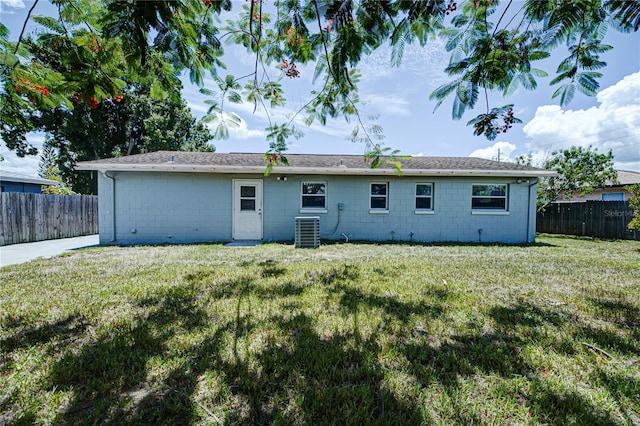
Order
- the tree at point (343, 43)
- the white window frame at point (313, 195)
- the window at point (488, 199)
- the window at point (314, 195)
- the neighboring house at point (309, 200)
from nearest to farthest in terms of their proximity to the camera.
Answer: the tree at point (343, 43) → the neighboring house at point (309, 200) → the white window frame at point (313, 195) → the window at point (314, 195) → the window at point (488, 199)

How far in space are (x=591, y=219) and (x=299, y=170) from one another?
1409 cm

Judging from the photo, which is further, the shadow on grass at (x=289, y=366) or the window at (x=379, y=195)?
the window at (x=379, y=195)

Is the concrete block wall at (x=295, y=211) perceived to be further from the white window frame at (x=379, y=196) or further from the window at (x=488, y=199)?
the window at (x=488, y=199)

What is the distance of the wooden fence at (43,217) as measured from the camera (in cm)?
835

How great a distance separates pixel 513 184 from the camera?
10.0 metres

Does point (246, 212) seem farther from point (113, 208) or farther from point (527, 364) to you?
point (527, 364)

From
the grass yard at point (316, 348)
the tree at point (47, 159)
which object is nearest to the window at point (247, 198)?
the grass yard at point (316, 348)

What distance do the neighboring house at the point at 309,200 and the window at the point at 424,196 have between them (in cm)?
4

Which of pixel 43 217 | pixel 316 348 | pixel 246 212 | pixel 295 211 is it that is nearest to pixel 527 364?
pixel 316 348

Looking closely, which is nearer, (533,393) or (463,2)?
(533,393)

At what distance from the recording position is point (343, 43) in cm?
324

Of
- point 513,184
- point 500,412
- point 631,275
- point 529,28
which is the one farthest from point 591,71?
point 513,184

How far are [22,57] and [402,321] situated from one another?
18.1ft

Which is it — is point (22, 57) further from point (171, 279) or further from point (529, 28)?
point (529, 28)
